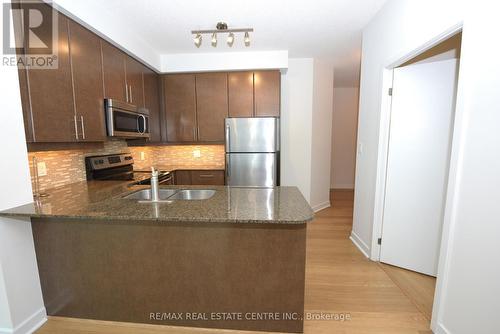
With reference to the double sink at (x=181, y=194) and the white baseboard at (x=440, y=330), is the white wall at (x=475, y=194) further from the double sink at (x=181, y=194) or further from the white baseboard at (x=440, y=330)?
the double sink at (x=181, y=194)

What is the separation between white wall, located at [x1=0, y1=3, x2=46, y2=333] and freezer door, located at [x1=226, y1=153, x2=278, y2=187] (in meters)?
2.09

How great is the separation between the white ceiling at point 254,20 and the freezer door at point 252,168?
1471 mm

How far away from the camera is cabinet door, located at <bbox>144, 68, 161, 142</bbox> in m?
3.04

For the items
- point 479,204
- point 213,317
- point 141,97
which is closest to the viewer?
point 479,204

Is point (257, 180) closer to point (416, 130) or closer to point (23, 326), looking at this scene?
point (416, 130)

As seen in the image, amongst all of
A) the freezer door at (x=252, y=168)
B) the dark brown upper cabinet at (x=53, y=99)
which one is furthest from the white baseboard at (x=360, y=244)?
the dark brown upper cabinet at (x=53, y=99)

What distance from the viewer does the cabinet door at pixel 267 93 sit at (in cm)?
326

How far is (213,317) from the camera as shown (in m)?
1.56

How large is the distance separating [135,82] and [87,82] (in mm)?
772

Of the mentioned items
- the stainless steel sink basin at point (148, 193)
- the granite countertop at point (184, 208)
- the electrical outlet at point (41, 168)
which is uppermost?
the electrical outlet at point (41, 168)

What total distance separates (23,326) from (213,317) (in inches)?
50.2

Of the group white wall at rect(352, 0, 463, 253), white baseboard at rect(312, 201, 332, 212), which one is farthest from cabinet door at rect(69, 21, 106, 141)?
white baseboard at rect(312, 201, 332, 212)

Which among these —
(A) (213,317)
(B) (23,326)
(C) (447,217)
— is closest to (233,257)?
(A) (213,317)

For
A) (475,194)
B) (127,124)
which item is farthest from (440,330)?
(127,124)
